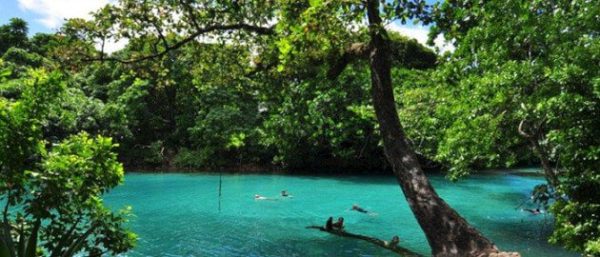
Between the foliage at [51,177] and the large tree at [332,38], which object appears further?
the large tree at [332,38]

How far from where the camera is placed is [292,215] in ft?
51.5

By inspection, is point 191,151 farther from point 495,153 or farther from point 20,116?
point 20,116

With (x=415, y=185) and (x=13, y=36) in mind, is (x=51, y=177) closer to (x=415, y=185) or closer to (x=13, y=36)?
(x=415, y=185)

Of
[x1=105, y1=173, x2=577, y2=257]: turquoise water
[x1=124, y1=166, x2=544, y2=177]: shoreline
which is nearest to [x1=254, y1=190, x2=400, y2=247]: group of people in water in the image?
[x1=105, y1=173, x2=577, y2=257]: turquoise water

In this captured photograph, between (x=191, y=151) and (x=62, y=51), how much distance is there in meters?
Result: 25.8

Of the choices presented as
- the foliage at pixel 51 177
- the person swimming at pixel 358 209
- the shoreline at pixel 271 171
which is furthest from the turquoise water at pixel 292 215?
the foliage at pixel 51 177

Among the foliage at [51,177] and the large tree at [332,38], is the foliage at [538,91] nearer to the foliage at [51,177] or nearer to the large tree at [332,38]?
the large tree at [332,38]

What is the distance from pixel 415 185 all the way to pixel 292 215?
974 cm

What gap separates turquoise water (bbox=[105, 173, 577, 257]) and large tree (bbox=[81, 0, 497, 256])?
14.4 feet

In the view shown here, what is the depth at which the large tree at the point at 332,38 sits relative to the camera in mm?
5262

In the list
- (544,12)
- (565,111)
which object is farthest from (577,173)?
(544,12)

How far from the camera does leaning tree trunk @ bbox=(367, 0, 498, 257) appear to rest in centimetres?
605

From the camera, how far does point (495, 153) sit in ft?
31.3

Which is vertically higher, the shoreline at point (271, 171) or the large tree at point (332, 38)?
the large tree at point (332, 38)
